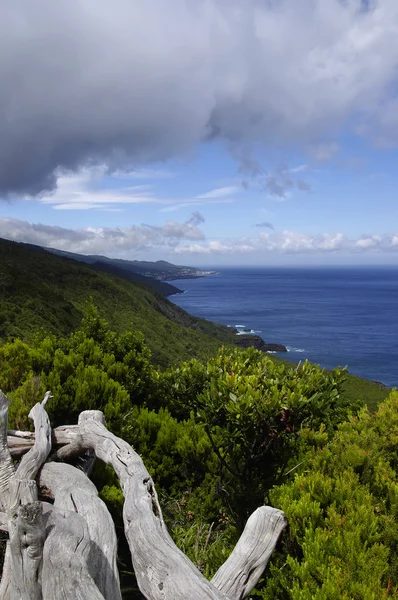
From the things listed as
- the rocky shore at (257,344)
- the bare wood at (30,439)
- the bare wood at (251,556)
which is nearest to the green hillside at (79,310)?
the rocky shore at (257,344)

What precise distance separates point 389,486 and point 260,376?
6.35 ft

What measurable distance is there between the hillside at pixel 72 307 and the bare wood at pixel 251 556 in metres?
35.2

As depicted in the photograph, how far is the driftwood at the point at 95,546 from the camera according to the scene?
260 centimetres

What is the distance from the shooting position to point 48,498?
4.38 metres

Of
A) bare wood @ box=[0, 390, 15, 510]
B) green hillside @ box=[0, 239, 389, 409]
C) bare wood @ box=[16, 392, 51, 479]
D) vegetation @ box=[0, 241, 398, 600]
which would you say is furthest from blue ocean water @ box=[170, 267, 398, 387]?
bare wood @ box=[0, 390, 15, 510]

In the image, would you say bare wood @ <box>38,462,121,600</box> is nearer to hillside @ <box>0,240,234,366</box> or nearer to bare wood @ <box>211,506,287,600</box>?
bare wood @ <box>211,506,287,600</box>

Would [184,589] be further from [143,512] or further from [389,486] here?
[389,486]

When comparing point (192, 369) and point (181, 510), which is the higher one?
point (192, 369)

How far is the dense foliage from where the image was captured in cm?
295

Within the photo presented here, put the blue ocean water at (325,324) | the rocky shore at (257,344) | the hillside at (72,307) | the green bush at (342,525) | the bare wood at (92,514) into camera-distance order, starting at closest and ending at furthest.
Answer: the green bush at (342,525) → the bare wood at (92,514) → the hillside at (72,307) → the blue ocean water at (325,324) → the rocky shore at (257,344)

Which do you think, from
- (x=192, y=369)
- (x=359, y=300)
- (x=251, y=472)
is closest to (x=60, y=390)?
(x=192, y=369)

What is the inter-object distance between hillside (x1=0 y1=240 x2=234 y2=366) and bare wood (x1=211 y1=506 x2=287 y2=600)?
115 ft

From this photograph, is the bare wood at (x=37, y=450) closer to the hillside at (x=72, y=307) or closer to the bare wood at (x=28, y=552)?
the bare wood at (x=28, y=552)

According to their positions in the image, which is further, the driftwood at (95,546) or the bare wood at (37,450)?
the bare wood at (37,450)
